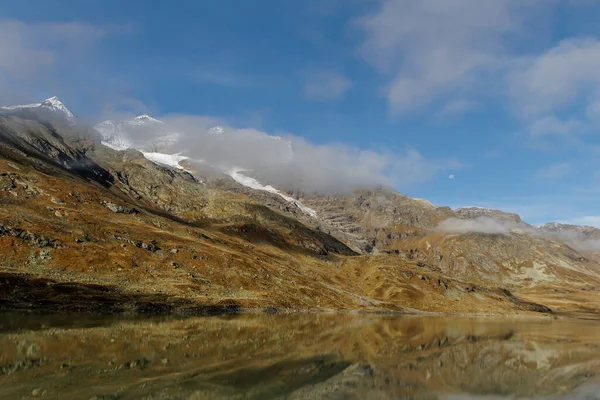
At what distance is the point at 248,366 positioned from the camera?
39.0 m

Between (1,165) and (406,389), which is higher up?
(1,165)

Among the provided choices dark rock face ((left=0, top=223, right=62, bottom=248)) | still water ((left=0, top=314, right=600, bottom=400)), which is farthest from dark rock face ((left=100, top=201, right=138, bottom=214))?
still water ((left=0, top=314, right=600, bottom=400))

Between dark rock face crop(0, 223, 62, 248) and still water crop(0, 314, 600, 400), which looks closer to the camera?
still water crop(0, 314, 600, 400)

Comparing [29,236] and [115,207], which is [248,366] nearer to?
[29,236]

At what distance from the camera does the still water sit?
1148 inches

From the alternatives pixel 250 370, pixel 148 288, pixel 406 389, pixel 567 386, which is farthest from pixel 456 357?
pixel 148 288

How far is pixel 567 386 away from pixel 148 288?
334 ft

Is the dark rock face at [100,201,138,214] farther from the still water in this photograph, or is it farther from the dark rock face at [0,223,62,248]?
the still water

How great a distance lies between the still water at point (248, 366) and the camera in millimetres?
29156

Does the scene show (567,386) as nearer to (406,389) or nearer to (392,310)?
(406,389)

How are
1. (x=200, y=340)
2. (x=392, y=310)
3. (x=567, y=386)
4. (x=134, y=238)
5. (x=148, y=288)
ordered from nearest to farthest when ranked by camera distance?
(x=567, y=386)
(x=200, y=340)
(x=148, y=288)
(x=134, y=238)
(x=392, y=310)

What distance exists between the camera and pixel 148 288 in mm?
116938

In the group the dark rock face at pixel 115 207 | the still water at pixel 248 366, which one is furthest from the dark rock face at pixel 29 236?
the dark rock face at pixel 115 207

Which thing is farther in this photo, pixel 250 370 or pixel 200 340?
pixel 200 340
